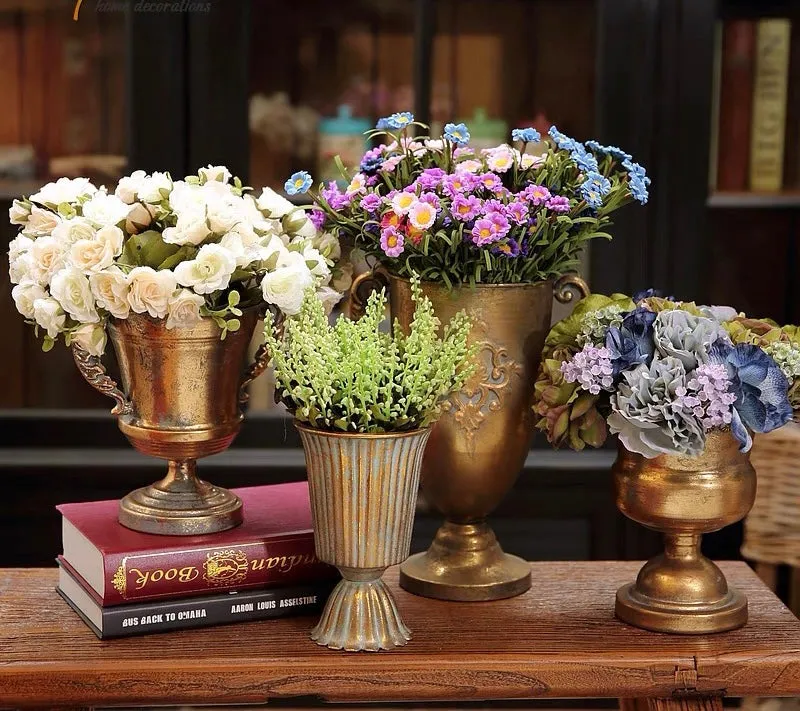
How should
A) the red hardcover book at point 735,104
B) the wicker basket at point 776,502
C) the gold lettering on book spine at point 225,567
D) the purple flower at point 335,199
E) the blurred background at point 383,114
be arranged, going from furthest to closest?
the red hardcover book at point 735,104 < the blurred background at point 383,114 < the wicker basket at point 776,502 < the purple flower at point 335,199 < the gold lettering on book spine at point 225,567

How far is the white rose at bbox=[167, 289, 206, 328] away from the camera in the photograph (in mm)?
1288

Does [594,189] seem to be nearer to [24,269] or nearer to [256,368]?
[256,368]

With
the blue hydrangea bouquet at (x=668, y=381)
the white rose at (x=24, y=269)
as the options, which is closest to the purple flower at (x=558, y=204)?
the blue hydrangea bouquet at (x=668, y=381)

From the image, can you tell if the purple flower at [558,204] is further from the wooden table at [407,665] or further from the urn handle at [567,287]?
the wooden table at [407,665]

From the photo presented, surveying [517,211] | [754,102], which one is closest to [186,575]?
[517,211]

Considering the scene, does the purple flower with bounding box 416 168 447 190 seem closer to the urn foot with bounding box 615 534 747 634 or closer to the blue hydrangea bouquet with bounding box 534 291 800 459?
the blue hydrangea bouquet with bounding box 534 291 800 459

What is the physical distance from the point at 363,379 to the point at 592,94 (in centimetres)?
143

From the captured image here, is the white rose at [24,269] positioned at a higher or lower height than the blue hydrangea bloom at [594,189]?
lower

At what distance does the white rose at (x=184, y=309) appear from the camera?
1288mm

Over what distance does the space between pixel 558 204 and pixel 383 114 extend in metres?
1.23

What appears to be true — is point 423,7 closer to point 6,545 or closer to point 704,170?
point 704,170

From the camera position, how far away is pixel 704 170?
244 cm

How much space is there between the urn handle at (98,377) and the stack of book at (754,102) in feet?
4.88

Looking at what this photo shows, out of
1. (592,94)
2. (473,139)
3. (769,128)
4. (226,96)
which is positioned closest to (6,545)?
(226,96)
